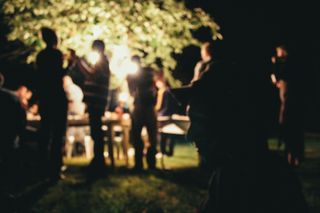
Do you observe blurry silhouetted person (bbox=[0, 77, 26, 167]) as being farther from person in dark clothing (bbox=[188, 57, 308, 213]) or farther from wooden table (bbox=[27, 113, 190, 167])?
person in dark clothing (bbox=[188, 57, 308, 213])

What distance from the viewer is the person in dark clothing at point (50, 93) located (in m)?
6.75

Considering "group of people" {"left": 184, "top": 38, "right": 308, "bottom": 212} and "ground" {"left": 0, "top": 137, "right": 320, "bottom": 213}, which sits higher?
"group of people" {"left": 184, "top": 38, "right": 308, "bottom": 212}

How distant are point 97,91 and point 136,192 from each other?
2.30 meters

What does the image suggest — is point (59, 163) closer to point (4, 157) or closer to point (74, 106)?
point (4, 157)

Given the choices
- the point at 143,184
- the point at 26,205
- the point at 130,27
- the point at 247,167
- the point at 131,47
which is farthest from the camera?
the point at 131,47

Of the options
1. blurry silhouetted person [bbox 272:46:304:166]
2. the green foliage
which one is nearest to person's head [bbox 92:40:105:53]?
the green foliage

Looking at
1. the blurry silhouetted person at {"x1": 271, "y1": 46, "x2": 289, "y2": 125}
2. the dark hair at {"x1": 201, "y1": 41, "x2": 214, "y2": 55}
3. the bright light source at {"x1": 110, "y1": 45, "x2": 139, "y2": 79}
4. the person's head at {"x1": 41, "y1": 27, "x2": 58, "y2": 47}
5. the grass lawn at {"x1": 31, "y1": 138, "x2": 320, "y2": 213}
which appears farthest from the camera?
the bright light source at {"x1": 110, "y1": 45, "x2": 139, "y2": 79}

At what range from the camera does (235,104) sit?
145 inches

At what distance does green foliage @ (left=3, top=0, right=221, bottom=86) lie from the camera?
726 cm

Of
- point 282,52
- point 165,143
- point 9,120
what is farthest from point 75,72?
point 282,52

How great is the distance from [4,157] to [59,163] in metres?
1.03

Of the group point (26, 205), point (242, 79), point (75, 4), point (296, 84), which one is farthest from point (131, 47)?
point (242, 79)

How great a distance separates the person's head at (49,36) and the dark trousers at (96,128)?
1511 millimetres

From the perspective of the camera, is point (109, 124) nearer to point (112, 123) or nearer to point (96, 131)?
point (112, 123)
